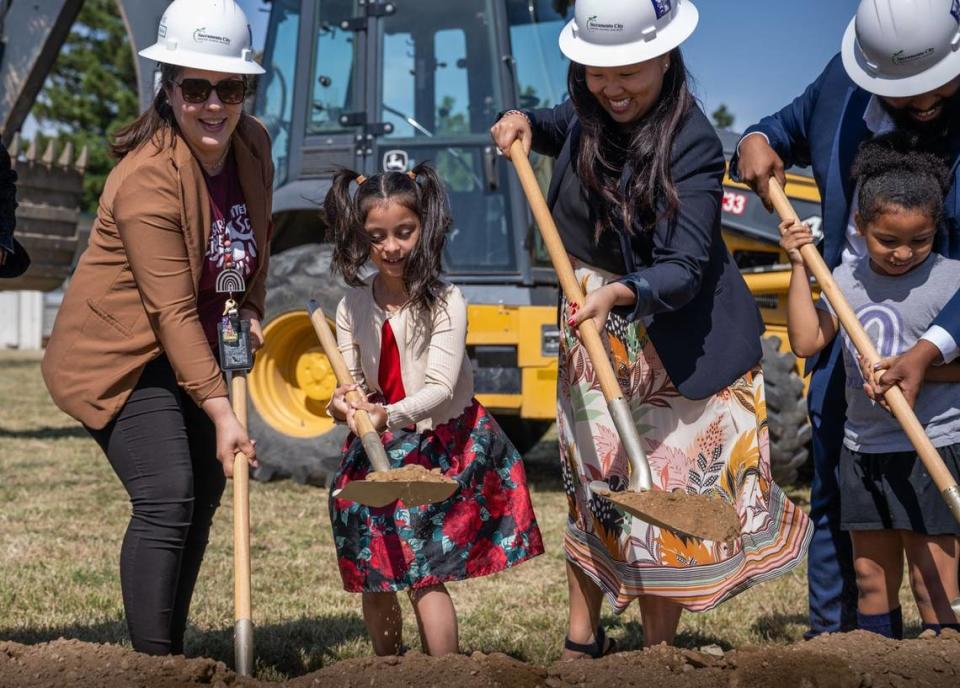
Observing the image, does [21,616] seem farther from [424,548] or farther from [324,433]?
[324,433]

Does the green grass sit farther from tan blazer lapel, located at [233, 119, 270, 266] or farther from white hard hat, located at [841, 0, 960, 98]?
white hard hat, located at [841, 0, 960, 98]

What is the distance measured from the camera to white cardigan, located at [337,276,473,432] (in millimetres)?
3297

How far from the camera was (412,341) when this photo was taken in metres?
3.40

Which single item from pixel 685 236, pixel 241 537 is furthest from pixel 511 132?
pixel 241 537

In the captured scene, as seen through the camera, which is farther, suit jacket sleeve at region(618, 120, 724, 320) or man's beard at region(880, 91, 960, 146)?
man's beard at region(880, 91, 960, 146)

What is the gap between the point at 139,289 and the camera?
10.3 feet

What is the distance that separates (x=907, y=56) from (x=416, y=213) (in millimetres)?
1256

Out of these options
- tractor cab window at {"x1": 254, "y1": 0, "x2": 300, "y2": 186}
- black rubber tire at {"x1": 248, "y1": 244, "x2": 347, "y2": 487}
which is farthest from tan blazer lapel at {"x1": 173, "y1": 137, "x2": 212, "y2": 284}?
tractor cab window at {"x1": 254, "y1": 0, "x2": 300, "y2": 186}

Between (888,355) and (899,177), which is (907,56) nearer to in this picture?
(899,177)

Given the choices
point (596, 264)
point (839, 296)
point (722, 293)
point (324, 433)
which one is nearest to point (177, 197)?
point (596, 264)

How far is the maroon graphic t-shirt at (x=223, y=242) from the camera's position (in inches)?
129

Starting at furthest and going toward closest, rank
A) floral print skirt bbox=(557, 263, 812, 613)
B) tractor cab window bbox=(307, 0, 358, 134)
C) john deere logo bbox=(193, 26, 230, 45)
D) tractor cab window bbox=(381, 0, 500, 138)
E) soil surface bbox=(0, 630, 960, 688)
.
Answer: tractor cab window bbox=(307, 0, 358, 134) < tractor cab window bbox=(381, 0, 500, 138) < floral print skirt bbox=(557, 263, 812, 613) < john deere logo bbox=(193, 26, 230, 45) < soil surface bbox=(0, 630, 960, 688)

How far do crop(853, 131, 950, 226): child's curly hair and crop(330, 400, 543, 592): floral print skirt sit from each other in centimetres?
114

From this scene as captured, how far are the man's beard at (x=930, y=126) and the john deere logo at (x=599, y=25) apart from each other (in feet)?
2.25
